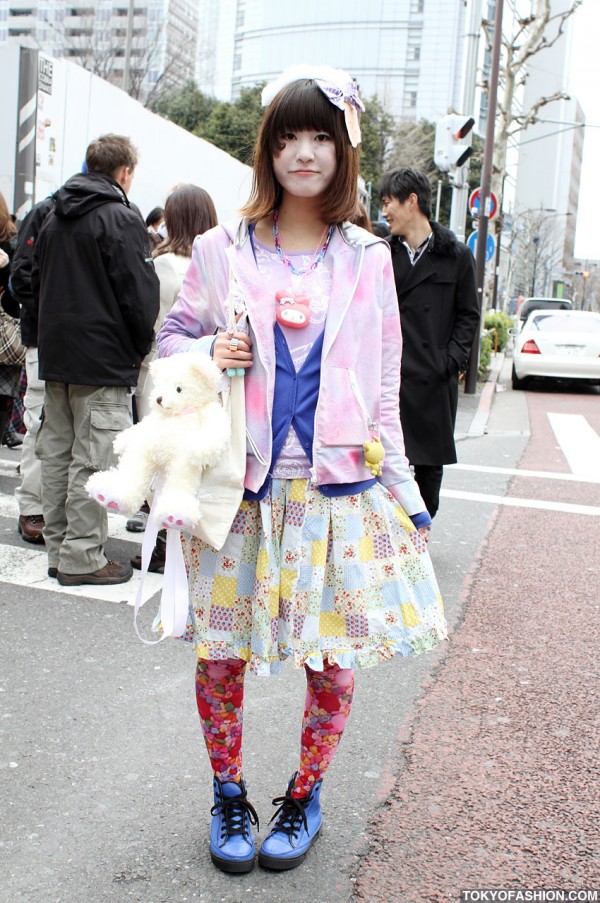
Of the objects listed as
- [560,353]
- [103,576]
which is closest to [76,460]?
[103,576]

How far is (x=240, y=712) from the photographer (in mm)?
2473

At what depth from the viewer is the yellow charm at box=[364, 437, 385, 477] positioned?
2.27 metres

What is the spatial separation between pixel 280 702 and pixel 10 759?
38.1 inches

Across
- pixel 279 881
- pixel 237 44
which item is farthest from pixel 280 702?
pixel 237 44

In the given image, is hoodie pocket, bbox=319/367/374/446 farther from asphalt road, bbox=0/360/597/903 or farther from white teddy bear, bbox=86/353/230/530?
asphalt road, bbox=0/360/597/903

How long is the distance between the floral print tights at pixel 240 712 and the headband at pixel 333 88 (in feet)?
4.25

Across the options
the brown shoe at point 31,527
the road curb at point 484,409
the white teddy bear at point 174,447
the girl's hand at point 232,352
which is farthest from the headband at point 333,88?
the road curb at point 484,409

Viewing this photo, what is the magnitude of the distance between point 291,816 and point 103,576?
2.39 metres

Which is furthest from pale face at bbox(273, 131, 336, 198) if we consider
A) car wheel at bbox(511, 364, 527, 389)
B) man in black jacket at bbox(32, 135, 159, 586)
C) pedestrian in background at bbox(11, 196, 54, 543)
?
car wheel at bbox(511, 364, 527, 389)

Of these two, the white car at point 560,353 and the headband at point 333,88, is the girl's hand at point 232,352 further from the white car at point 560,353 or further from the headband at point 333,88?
the white car at point 560,353

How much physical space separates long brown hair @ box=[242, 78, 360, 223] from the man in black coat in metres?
2.43

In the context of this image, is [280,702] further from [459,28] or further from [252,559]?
[459,28]

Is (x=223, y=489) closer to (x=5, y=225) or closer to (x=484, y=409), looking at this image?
(x=5, y=225)

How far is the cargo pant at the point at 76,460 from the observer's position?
4.44 meters
